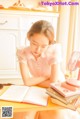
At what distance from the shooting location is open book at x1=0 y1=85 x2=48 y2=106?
36.6 inches

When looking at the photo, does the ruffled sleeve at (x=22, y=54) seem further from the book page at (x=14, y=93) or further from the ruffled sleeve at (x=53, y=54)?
the book page at (x=14, y=93)

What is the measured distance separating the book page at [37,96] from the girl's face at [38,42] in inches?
13.3

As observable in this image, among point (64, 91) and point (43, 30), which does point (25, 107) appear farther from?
point (43, 30)

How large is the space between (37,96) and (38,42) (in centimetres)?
44

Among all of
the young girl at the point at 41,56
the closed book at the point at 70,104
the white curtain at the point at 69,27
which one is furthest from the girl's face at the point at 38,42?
the white curtain at the point at 69,27

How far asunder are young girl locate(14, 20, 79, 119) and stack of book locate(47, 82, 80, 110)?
0.34 meters

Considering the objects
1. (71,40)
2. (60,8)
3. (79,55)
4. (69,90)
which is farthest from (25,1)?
(69,90)

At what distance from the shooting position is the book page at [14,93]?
0.95 meters

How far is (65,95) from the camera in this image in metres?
0.92

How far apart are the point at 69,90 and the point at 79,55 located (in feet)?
0.80

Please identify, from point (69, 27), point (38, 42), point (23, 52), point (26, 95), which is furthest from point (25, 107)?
point (69, 27)

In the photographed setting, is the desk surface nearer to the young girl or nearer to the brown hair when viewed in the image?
the young girl

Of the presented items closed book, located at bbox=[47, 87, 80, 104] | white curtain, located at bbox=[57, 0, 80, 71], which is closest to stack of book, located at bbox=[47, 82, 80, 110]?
closed book, located at bbox=[47, 87, 80, 104]

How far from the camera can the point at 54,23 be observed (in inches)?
106
